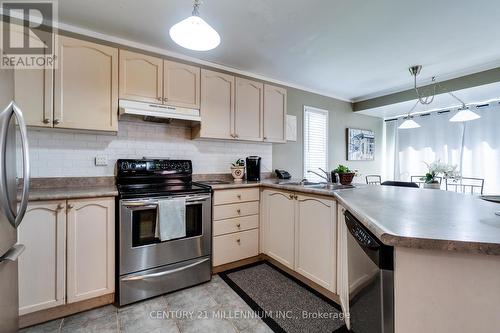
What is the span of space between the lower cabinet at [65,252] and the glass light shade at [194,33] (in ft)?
4.35

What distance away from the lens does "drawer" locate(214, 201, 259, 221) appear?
2.39 m

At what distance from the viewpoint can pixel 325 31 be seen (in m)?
2.21

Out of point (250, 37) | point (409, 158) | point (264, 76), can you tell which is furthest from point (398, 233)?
point (409, 158)

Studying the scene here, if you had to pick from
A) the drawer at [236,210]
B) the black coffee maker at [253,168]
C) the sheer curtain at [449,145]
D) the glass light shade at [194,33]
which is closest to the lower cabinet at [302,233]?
the drawer at [236,210]

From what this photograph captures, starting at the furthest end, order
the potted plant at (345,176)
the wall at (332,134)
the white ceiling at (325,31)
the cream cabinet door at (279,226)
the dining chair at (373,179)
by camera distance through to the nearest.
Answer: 1. the dining chair at (373,179)
2. the wall at (332,134)
3. the potted plant at (345,176)
4. the cream cabinet door at (279,226)
5. the white ceiling at (325,31)

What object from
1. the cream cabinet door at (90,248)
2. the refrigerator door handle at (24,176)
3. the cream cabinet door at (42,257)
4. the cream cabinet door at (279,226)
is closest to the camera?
the refrigerator door handle at (24,176)

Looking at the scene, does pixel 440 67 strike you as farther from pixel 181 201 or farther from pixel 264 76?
pixel 181 201

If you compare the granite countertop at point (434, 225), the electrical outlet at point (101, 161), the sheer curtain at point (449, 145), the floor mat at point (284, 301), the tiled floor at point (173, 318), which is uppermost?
the sheer curtain at point (449, 145)

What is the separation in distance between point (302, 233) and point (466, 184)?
336 cm

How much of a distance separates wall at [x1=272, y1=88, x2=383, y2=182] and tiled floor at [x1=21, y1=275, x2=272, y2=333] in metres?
2.07

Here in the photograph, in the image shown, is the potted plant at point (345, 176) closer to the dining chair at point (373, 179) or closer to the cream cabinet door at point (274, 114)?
the cream cabinet door at point (274, 114)

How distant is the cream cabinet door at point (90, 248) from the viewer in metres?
1.71

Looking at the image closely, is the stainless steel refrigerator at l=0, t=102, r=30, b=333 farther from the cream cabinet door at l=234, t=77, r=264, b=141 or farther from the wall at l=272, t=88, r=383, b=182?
the wall at l=272, t=88, r=383, b=182

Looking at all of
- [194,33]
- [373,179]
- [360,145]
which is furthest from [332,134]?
[194,33]
